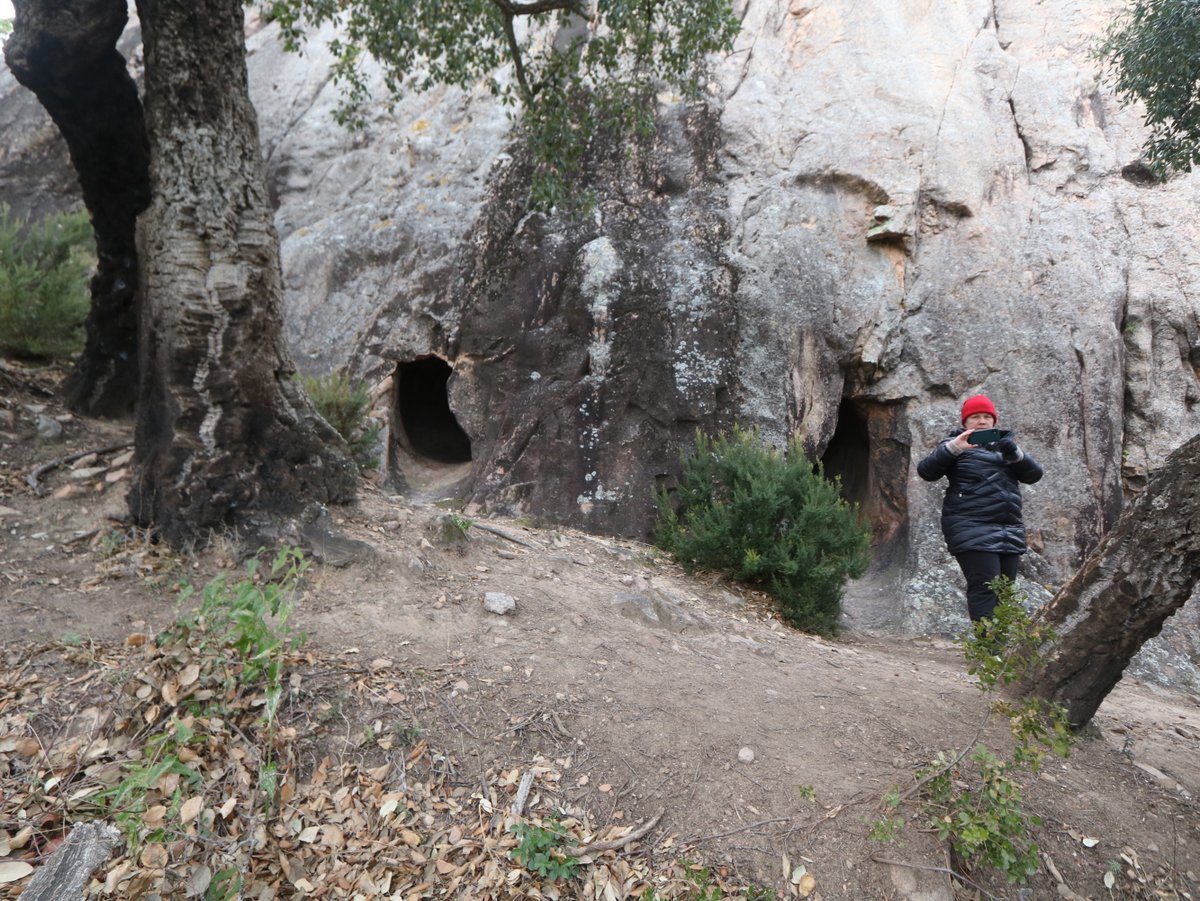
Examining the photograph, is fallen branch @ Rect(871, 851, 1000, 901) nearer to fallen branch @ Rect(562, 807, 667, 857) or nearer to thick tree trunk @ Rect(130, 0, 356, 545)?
fallen branch @ Rect(562, 807, 667, 857)

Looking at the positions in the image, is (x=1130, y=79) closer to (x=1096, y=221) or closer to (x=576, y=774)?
(x=1096, y=221)

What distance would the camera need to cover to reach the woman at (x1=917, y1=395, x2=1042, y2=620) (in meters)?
4.83

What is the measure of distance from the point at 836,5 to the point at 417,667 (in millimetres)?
9746

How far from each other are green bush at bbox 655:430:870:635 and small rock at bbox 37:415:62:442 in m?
4.47

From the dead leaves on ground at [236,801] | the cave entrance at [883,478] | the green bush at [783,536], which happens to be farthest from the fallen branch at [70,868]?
the cave entrance at [883,478]

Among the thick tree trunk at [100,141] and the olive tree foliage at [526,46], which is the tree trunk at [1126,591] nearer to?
the olive tree foliage at [526,46]

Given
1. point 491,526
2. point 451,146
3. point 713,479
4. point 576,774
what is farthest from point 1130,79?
point 451,146

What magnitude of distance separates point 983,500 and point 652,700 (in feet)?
9.04

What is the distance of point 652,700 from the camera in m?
3.46

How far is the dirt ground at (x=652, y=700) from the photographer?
2828mm

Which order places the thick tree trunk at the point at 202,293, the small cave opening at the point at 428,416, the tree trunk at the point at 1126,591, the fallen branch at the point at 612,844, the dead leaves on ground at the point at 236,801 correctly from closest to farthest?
the dead leaves on ground at the point at 236,801
the fallen branch at the point at 612,844
the tree trunk at the point at 1126,591
the thick tree trunk at the point at 202,293
the small cave opening at the point at 428,416

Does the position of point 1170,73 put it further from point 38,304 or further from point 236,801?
point 38,304

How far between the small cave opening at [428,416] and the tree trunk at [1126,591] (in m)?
7.06

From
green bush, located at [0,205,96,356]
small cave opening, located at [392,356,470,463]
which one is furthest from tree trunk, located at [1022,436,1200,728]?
green bush, located at [0,205,96,356]
